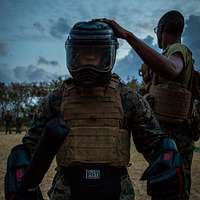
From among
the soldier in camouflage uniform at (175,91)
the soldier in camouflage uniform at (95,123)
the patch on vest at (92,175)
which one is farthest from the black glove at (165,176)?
the soldier in camouflage uniform at (175,91)

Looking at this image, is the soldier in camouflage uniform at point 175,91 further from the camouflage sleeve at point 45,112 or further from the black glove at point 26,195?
the black glove at point 26,195

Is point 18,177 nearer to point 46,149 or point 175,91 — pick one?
point 46,149

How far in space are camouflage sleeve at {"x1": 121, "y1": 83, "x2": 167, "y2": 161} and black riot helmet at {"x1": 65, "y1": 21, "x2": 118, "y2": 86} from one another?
20 centimetres

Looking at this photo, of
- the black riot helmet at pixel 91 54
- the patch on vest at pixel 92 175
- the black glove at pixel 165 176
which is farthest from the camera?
the black riot helmet at pixel 91 54

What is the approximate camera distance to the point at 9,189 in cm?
266

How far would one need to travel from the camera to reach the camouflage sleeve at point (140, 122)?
3.00 metres

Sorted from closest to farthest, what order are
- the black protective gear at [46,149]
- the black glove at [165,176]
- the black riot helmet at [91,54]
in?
1. the black protective gear at [46,149]
2. the black glove at [165,176]
3. the black riot helmet at [91,54]

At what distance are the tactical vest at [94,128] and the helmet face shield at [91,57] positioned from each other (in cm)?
14

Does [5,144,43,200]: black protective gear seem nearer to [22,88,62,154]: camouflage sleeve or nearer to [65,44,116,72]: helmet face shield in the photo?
[22,88,62,154]: camouflage sleeve

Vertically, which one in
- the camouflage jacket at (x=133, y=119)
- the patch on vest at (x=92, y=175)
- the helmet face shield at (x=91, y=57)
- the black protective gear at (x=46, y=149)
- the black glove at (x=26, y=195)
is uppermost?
the helmet face shield at (x=91, y=57)

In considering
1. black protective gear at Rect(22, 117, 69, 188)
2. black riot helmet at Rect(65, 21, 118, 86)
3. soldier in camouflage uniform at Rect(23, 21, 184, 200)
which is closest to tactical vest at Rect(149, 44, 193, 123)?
soldier in camouflage uniform at Rect(23, 21, 184, 200)

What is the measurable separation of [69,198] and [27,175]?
19.9 inches

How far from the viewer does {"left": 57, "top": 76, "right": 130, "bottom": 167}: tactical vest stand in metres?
2.88

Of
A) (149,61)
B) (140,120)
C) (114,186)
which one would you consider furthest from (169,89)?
(114,186)
